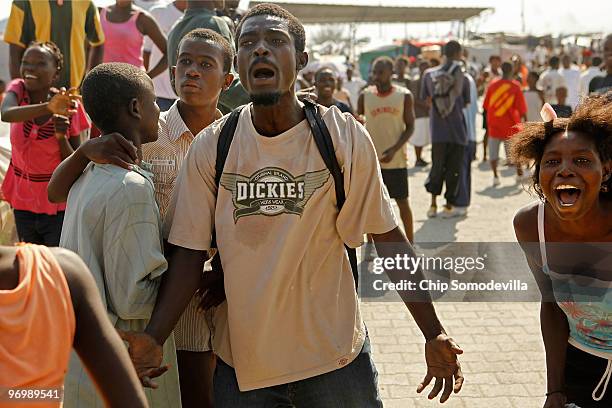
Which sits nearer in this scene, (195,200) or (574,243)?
(195,200)

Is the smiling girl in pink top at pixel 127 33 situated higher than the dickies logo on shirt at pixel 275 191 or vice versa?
the smiling girl in pink top at pixel 127 33

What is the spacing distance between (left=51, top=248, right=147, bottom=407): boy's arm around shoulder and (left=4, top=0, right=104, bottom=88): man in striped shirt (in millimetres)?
4621

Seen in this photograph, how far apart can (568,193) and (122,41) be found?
15.8ft

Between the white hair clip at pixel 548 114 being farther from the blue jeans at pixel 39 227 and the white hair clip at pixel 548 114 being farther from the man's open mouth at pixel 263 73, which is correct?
the blue jeans at pixel 39 227

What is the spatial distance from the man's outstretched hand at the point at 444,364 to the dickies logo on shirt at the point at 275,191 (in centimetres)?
65

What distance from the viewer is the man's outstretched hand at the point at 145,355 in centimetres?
269

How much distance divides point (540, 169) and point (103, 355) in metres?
2.02

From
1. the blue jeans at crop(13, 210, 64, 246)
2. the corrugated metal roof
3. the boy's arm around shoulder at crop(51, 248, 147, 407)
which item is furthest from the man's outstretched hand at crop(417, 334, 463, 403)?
the corrugated metal roof

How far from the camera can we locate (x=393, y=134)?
867cm

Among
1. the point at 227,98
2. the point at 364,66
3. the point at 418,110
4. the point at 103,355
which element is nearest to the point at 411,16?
the point at 364,66

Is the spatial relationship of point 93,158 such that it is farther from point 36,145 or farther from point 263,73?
point 36,145

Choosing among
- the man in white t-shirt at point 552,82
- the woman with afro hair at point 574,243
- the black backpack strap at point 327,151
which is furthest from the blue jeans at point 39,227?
the man in white t-shirt at point 552,82

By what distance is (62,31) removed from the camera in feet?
21.2

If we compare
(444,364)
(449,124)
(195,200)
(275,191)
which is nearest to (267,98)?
(275,191)
